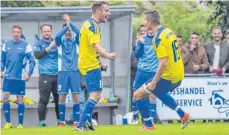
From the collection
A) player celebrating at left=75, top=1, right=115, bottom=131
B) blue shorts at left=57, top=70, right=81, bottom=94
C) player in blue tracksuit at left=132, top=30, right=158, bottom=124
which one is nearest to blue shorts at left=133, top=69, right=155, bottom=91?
player in blue tracksuit at left=132, top=30, right=158, bottom=124

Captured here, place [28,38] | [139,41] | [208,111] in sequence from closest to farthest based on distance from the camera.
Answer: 1. [139,41]
2. [208,111]
3. [28,38]

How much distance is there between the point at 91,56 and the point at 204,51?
653cm

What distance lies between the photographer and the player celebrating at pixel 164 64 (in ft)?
47.8

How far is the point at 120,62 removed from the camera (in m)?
23.6

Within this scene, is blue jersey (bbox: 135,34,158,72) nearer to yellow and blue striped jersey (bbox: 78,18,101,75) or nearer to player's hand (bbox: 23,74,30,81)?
player's hand (bbox: 23,74,30,81)

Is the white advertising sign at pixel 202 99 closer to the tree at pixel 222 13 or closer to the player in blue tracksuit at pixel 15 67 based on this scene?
the player in blue tracksuit at pixel 15 67

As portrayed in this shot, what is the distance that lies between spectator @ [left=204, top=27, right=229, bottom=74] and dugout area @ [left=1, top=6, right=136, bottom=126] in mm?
2307

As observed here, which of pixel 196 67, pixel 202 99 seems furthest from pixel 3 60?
pixel 202 99

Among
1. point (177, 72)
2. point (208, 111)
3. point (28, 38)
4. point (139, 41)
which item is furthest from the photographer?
point (28, 38)

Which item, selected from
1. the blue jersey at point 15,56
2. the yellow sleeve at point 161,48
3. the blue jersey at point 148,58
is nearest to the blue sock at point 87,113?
the yellow sleeve at point 161,48

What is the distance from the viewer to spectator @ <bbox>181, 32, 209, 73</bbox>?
70.0ft

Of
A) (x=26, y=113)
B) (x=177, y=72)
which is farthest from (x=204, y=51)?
(x=177, y=72)

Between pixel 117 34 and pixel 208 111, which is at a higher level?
pixel 117 34

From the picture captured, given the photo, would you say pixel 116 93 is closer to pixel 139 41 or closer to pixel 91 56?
pixel 139 41
